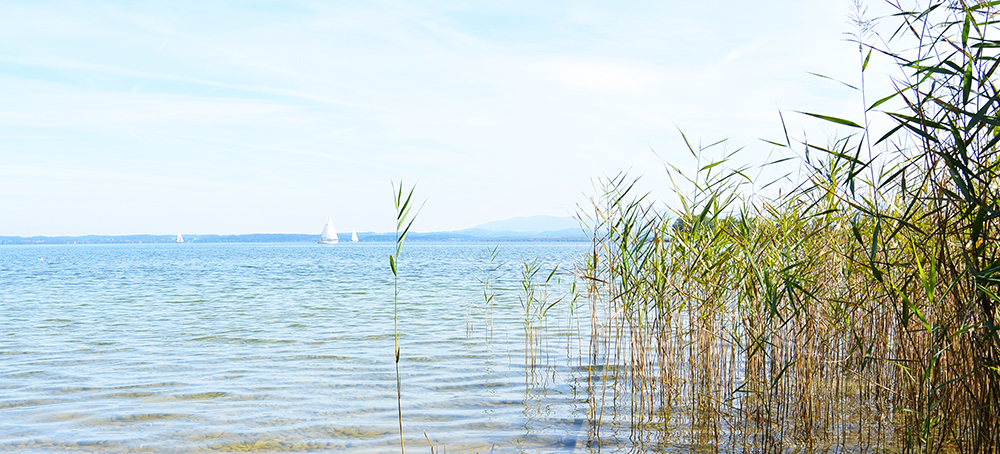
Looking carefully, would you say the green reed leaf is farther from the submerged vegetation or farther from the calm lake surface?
the calm lake surface

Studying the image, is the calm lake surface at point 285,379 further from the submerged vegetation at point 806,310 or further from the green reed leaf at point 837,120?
the green reed leaf at point 837,120

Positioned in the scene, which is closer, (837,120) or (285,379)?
(837,120)

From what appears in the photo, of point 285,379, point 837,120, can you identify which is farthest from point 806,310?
point 285,379

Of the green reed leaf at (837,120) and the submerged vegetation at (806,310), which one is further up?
the green reed leaf at (837,120)

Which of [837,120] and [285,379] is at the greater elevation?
[837,120]

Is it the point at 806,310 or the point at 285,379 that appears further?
the point at 285,379

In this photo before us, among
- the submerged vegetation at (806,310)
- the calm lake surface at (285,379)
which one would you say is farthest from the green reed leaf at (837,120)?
the calm lake surface at (285,379)

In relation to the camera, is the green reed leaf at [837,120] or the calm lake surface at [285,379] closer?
the green reed leaf at [837,120]

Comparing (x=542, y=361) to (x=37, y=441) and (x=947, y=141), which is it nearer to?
(x=37, y=441)

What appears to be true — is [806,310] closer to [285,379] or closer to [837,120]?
[837,120]

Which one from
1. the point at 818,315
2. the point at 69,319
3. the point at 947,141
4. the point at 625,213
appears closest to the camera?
the point at 947,141

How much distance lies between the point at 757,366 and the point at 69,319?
14.1 meters

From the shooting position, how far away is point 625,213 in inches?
249

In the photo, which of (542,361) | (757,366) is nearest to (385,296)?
(542,361)
